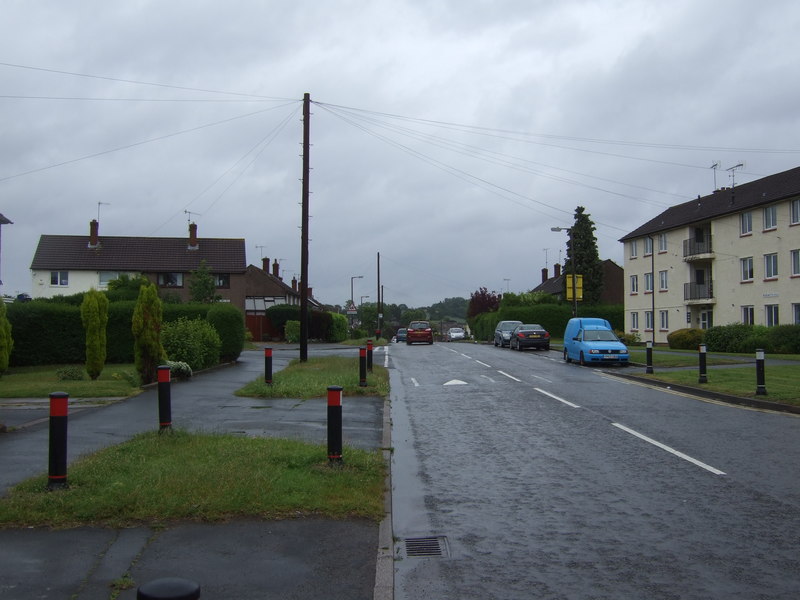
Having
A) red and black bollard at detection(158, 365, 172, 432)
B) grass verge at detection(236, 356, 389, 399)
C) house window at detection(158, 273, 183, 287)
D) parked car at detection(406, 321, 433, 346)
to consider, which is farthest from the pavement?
house window at detection(158, 273, 183, 287)

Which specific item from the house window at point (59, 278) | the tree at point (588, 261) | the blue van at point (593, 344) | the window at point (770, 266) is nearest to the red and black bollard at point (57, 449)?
the blue van at point (593, 344)

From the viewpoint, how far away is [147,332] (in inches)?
681

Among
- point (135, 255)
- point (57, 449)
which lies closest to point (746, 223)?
point (57, 449)

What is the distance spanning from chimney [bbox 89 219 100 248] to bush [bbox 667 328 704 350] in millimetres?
49743

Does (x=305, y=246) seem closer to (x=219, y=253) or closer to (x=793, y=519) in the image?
(x=793, y=519)

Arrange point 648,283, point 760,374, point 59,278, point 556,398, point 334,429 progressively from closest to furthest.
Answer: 1. point 334,429
2. point 760,374
3. point 556,398
4. point 648,283
5. point 59,278

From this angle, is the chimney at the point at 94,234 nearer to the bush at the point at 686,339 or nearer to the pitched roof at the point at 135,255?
the pitched roof at the point at 135,255

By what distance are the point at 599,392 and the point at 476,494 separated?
1079 cm

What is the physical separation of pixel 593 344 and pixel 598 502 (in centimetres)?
2072

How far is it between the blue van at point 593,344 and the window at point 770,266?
56.5 feet

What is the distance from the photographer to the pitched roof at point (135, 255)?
6462 centimetres

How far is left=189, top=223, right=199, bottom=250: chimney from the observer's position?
6788 cm

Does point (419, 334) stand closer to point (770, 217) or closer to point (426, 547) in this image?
point (770, 217)

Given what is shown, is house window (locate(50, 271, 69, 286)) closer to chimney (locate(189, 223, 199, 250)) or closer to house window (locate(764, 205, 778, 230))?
chimney (locate(189, 223, 199, 250))
